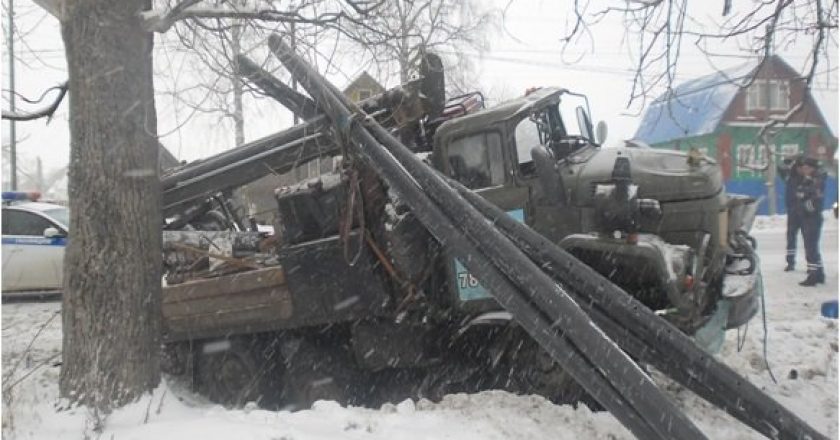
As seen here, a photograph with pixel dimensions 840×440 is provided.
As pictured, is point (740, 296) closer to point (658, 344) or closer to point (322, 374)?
point (658, 344)

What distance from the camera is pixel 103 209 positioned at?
4766 millimetres

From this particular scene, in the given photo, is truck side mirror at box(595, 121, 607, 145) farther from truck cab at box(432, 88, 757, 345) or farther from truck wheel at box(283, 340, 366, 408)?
truck wheel at box(283, 340, 366, 408)

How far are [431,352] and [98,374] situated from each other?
271cm

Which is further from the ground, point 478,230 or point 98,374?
point 478,230

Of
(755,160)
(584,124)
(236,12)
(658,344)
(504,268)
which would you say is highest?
(236,12)

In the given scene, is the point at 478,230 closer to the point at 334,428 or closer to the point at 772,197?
the point at 334,428

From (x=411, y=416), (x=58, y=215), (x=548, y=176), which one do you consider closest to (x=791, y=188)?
(x=548, y=176)

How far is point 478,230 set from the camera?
4395 millimetres

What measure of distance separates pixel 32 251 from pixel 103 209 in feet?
26.0

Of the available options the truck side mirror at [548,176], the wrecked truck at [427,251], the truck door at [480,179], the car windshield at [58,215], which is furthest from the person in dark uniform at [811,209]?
the car windshield at [58,215]

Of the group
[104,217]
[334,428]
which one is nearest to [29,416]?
[104,217]

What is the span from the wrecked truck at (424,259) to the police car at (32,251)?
225 inches

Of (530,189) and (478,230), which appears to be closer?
(478,230)

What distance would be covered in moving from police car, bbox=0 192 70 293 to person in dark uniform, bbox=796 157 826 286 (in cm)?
1117
